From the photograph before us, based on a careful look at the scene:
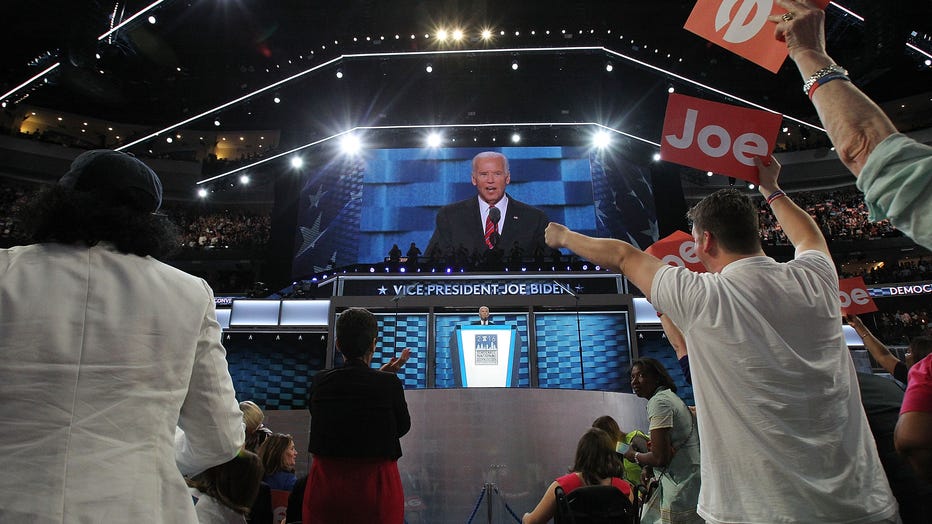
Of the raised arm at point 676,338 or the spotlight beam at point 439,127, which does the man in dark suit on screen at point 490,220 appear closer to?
the spotlight beam at point 439,127

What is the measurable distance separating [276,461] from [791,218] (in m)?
3.21

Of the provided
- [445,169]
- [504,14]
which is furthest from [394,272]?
[504,14]

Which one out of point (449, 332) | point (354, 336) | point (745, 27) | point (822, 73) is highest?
point (449, 332)

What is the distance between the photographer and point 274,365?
→ 38.6ft

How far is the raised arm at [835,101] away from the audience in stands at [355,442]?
1911 mm

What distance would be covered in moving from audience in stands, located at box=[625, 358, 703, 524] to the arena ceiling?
45.1 ft

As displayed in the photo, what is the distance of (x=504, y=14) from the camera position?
55.7 ft

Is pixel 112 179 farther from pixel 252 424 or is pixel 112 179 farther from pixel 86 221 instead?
pixel 252 424

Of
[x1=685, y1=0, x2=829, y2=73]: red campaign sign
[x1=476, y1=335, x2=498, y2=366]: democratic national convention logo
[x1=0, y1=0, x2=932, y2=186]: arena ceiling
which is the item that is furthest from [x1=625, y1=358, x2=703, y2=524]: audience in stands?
[x1=0, y1=0, x2=932, y2=186]: arena ceiling

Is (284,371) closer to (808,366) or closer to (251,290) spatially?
(251,290)

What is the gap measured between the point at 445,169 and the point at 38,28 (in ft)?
43.6

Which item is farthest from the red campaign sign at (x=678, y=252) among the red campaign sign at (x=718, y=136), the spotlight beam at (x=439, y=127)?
the spotlight beam at (x=439, y=127)

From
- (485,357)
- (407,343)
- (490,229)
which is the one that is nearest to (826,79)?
(485,357)

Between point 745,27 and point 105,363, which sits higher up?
point 745,27
